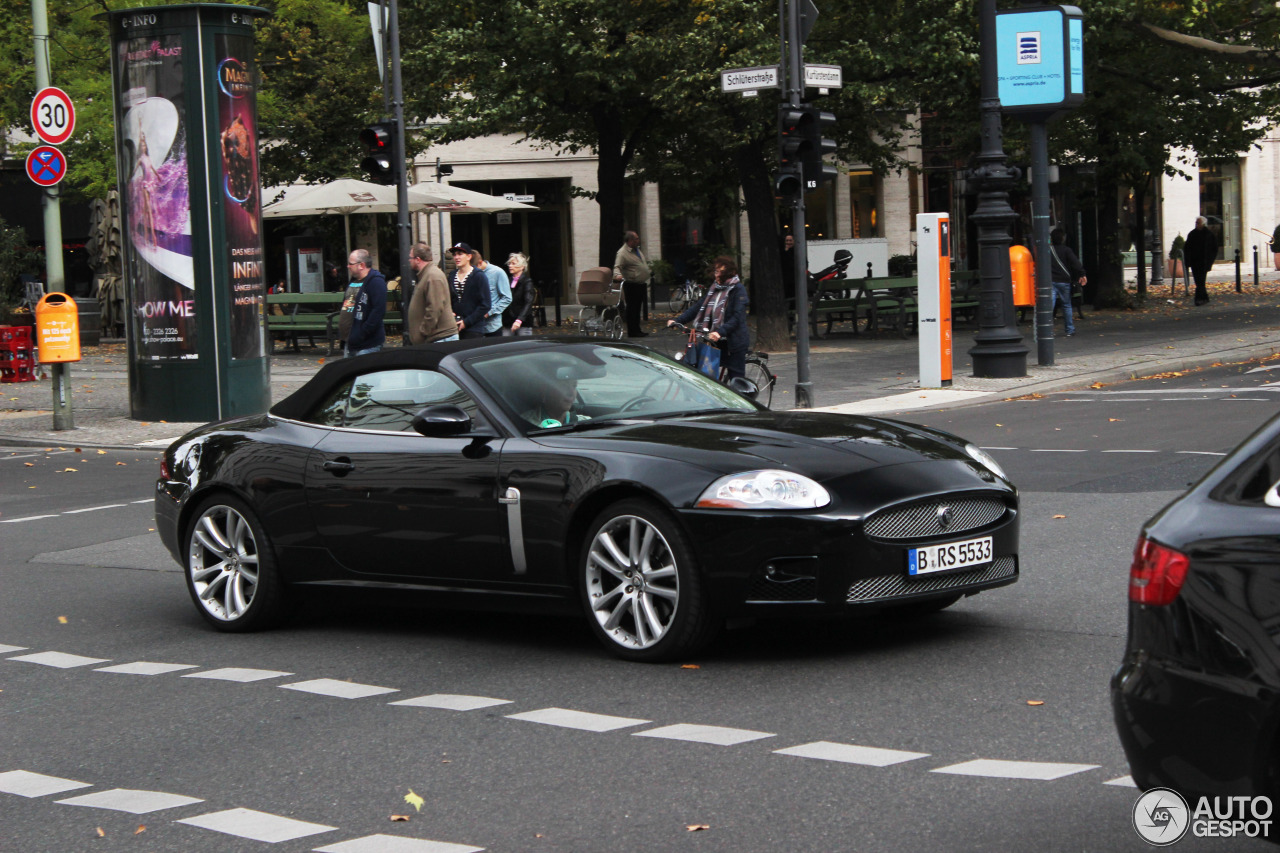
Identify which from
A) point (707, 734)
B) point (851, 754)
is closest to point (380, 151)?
point (707, 734)

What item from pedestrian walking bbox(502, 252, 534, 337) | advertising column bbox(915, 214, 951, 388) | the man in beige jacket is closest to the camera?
the man in beige jacket

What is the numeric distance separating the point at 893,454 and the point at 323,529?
2665 millimetres

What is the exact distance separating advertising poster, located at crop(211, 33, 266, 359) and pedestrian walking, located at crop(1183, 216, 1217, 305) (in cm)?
2278

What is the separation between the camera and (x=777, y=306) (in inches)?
1039

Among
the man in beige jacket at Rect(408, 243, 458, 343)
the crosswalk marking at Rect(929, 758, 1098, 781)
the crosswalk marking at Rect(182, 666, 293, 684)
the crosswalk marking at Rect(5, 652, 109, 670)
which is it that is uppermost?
the man in beige jacket at Rect(408, 243, 458, 343)

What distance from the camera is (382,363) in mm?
7895

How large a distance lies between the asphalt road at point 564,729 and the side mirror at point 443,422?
866 millimetres

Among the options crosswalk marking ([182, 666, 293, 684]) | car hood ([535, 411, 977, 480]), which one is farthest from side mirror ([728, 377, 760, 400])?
crosswalk marking ([182, 666, 293, 684])

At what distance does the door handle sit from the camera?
758 cm

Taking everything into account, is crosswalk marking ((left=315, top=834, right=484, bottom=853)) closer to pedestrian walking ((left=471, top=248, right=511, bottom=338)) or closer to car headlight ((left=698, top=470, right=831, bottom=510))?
car headlight ((left=698, top=470, right=831, bottom=510))

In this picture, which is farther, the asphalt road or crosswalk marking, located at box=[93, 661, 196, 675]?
crosswalk marking, located at box=[93, 661, 196, 675]

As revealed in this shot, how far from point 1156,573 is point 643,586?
3.17 m

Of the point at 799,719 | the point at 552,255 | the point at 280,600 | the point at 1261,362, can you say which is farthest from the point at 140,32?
the point at 552,255

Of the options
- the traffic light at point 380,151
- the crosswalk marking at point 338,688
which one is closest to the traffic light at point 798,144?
the traffic light at point 380,151
